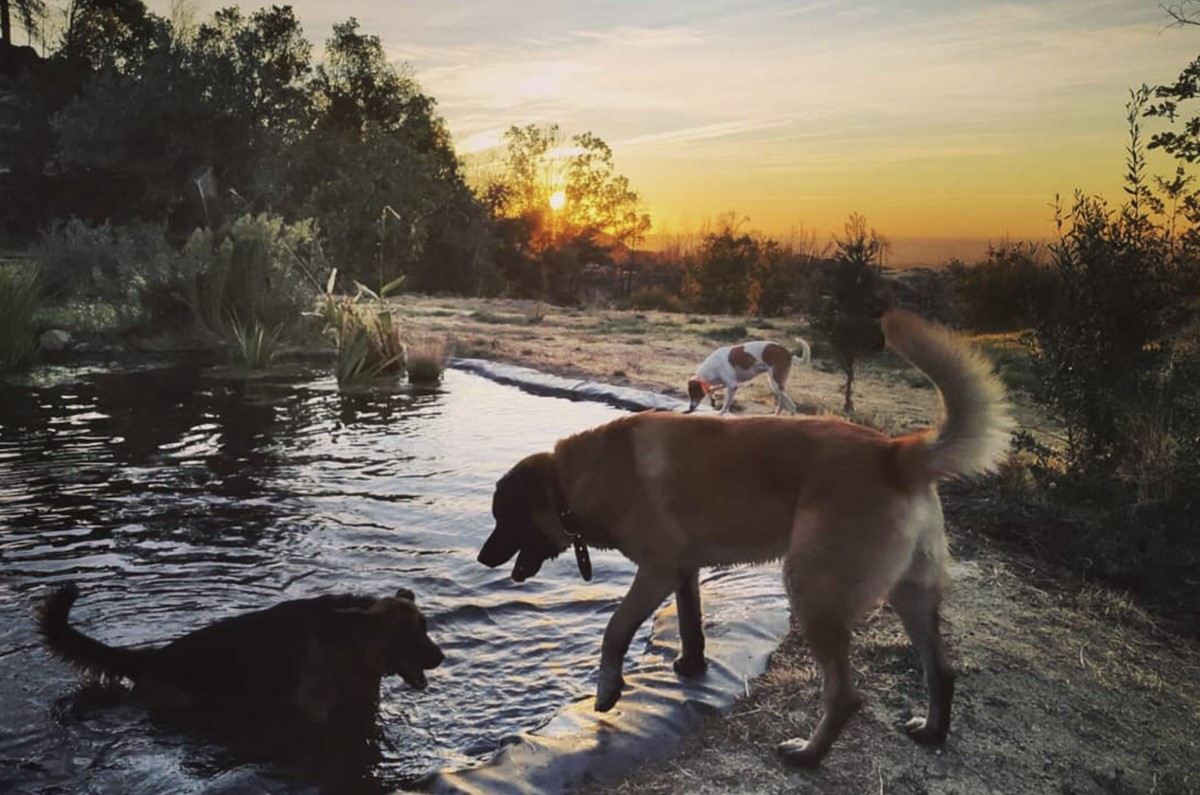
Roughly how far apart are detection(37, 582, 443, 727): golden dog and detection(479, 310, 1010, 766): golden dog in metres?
1.02

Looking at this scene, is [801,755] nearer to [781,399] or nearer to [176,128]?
[781,399]

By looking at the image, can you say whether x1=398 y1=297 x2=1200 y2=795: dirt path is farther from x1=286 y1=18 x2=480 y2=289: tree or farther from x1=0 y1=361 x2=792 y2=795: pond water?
x1=286 y1=18 x2=480 y2=289: tree

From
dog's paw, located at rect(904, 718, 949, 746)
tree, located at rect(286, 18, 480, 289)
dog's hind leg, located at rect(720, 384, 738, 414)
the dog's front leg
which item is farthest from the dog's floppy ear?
tree, located at rect(286, 18, 480, 289)

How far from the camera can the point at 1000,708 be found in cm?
369

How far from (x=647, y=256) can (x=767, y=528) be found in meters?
58.6

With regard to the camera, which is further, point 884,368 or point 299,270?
point 884,368

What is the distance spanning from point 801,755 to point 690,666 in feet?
2.80

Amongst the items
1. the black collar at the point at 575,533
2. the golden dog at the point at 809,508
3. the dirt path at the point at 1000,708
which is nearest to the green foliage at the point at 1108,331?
the dirt path at the point at 1000,708

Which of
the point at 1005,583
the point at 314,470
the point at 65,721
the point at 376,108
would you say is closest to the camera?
the point at 65,721

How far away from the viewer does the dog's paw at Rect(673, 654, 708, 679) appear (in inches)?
157

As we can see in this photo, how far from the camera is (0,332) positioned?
11664 mm

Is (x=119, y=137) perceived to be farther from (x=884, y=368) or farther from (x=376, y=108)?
(x=884, y=368)

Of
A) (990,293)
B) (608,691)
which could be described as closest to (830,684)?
(608,691)

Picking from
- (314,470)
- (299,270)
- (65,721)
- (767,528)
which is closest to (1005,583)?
(767,528)
